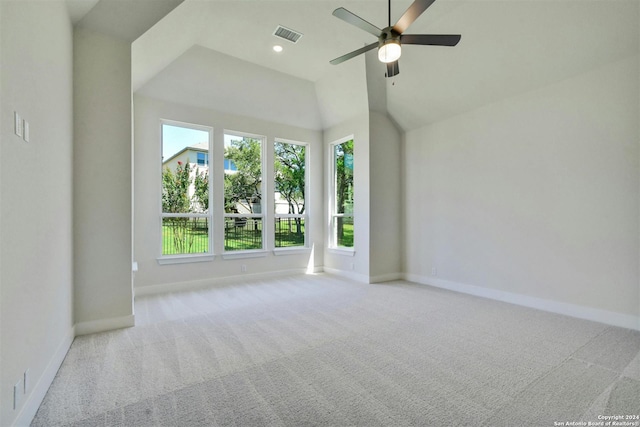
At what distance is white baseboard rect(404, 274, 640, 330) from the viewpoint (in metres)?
3.21

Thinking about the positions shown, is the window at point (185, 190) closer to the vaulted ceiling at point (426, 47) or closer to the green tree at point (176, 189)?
the green tree at point (176, 189)

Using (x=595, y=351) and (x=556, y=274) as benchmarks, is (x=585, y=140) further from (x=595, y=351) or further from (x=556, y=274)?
(x=595, y=351)

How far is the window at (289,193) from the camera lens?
6031 millimetres

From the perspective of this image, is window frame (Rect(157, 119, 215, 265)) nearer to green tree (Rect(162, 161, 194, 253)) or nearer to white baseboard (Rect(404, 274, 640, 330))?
green tree (Rect(162, 161, 194, 253))

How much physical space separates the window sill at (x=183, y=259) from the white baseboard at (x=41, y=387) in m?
2.10

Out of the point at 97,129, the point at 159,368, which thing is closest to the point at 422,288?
the point at 159,368

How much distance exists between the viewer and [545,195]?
12.5 ft

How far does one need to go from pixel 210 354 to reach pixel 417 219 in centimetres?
411

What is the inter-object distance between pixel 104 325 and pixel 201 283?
1971 millimetres

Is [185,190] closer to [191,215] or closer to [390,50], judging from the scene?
[191,215]

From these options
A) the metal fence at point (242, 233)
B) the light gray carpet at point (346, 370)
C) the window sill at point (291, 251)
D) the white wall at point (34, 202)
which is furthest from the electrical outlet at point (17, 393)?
the window sill at point (291, 251)

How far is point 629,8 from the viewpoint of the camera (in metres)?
2.85

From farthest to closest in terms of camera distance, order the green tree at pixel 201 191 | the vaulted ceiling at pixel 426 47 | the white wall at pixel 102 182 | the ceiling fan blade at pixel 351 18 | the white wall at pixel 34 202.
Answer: the green tree at pixel 201 191 → the vaulted ceiling at pixel 426 47 → the white wall at pixel 102 182 → the ceiling fan blade at pixel 351 18 → the white wall at pixel 34 202

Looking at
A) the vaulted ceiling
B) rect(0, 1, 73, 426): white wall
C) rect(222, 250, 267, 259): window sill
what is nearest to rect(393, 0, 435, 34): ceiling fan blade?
the vaulted ceiling
